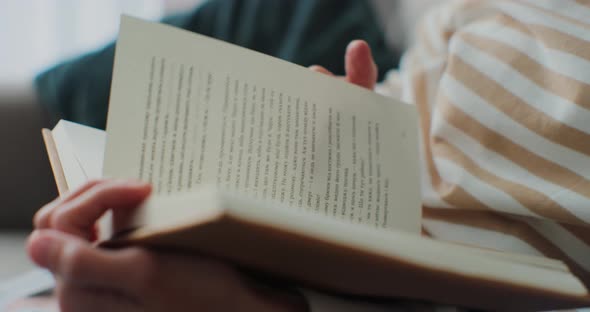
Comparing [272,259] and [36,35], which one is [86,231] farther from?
[36,35]

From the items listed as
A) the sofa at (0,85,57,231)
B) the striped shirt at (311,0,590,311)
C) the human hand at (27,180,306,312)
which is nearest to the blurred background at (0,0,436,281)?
the sofa at (0,85,57,231)

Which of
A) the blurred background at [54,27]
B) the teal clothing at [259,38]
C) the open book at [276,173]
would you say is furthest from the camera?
the blurred background at [54,27]

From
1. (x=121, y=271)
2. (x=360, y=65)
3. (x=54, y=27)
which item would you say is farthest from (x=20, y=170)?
(x=121, y=271)

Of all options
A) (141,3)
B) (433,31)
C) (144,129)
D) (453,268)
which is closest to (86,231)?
(144,129)

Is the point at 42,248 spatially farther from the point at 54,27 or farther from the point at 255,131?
the point at 54,27

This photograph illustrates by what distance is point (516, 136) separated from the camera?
538mm

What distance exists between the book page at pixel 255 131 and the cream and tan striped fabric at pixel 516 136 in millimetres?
80

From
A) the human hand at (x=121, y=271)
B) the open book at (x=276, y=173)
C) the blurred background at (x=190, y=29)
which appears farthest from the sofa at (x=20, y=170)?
the human hand at (x=121, y=271)

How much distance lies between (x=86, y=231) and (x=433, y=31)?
484 millimetres

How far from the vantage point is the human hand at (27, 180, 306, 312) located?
0.96 ft

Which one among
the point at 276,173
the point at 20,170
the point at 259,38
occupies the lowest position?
Result: the point at 20,170

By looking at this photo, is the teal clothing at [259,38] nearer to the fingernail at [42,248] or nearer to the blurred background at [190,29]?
the blurred background at [190,29]

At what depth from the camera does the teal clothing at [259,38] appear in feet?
3.09

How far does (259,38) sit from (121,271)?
730 mm
